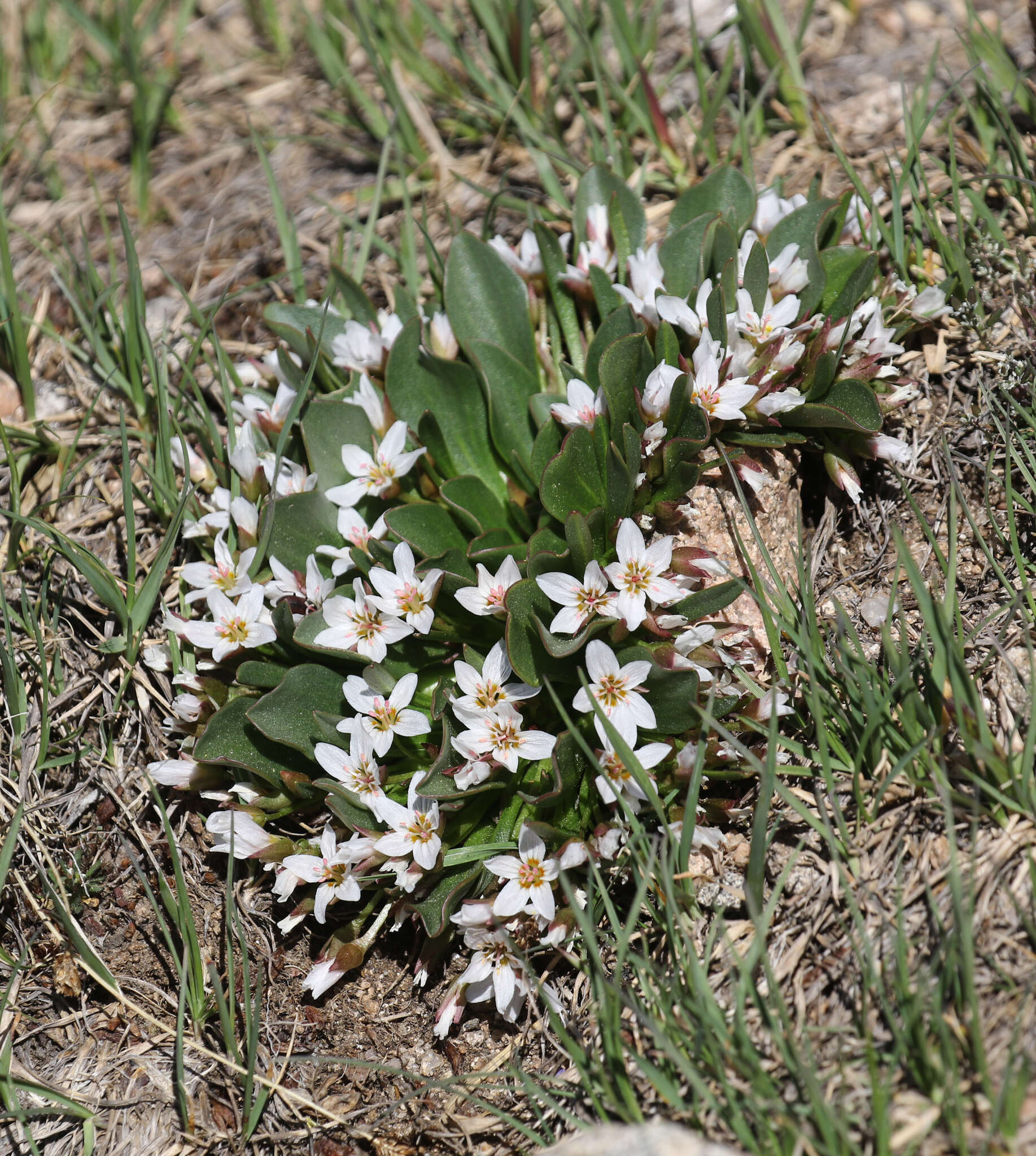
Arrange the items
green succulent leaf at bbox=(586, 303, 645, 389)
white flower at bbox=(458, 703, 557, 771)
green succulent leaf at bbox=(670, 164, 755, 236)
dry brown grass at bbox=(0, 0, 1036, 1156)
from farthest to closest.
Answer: green succulent leaf at bbox=(670, 164, 755, 236), green succulent leaf at bbox=(586, 303, 645, 389), white flower at bbox=(458, 703, 557, 771), dry brown grass at bbox=(0, 0, 1036, 1156)

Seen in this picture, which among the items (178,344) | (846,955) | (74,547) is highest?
(178,344)

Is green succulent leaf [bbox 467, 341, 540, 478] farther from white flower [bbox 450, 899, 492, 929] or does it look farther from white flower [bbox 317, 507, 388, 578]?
white flower [bbox 450, 899, 492, 929]

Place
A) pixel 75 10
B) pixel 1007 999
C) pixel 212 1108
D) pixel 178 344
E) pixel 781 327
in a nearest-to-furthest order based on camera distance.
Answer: pixel 1007 999
pixel 212 1108
pixel 781 327
pixel 178 344
pixel 75 10

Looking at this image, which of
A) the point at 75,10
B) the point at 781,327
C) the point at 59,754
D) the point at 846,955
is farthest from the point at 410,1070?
the point at 75,10

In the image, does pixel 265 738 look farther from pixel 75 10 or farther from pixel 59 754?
pixel 75 10

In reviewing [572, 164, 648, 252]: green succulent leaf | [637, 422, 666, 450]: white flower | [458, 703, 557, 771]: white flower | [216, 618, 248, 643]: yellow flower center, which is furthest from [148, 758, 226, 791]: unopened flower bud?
[572, 164, 648, 252]: green succulent leaf

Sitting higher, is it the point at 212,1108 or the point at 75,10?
the point at 75,10
